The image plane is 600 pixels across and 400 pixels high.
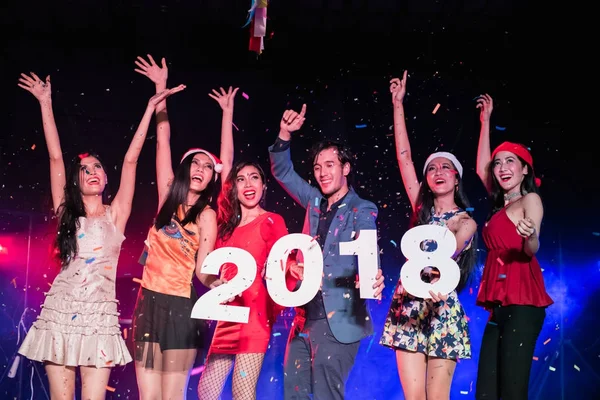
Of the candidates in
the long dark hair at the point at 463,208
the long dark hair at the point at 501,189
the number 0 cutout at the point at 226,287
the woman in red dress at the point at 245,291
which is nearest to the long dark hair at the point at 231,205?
the woman in red dress at the point at 245,291

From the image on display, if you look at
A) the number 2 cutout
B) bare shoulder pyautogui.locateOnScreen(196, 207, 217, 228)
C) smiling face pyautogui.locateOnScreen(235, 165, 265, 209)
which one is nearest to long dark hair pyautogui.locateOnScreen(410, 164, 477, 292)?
the number 2 cutout

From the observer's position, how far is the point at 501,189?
340cm

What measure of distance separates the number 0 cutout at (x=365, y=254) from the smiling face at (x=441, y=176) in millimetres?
495

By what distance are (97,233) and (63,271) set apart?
264mm

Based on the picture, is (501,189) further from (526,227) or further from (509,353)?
(509,353)

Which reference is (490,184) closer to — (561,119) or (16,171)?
(561,119)

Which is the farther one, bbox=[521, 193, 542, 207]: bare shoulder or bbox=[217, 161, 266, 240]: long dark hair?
bbox=[217, 161, 266, 240]: long dark hair

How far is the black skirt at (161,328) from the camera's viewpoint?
3.25m

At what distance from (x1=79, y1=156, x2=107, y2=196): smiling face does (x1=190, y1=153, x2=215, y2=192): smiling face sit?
0.50 m

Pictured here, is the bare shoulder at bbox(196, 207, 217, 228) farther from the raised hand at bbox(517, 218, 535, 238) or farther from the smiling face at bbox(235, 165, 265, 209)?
the raised hand at bbox(517, 218, 535, 238)

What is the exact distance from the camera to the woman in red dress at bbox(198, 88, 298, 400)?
126 inches

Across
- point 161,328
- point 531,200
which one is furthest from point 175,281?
point 531,200

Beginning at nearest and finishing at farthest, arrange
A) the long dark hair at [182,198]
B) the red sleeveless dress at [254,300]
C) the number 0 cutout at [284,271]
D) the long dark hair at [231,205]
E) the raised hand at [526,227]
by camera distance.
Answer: the raised hand at [526,227], the number 0 cutout at [284,271], the red sleeveless dress at [254,300], the long dark hair at [182,198], the long dark hair at [231,205]

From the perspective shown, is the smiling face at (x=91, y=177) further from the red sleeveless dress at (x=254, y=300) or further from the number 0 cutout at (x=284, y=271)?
the number 0 cutout at (x=284, y=271)
